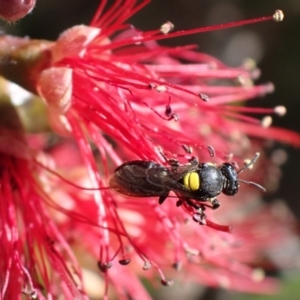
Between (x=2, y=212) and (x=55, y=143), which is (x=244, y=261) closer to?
(x=55, y=143)

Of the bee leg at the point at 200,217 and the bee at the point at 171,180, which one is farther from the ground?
the bee at the point at 171,180

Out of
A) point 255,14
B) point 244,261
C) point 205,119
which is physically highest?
point 205,119

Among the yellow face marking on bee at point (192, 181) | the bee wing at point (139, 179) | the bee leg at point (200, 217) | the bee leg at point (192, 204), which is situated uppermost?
the bee wing at point (139, 179)

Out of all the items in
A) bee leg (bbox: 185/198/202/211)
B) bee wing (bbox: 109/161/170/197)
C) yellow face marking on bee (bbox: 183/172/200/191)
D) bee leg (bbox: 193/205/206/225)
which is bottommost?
bee leg (bbox: 193/205/206/225)

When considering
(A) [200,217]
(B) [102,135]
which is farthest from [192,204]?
(B) [102,135]

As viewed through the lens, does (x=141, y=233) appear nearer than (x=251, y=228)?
Yes

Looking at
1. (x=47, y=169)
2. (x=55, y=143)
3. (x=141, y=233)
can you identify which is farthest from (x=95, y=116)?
(x=55, y=143)

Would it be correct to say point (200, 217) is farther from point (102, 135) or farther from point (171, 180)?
point (102, 135)
